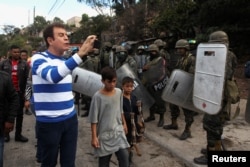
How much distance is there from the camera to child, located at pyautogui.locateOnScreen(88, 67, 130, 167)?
123 inches

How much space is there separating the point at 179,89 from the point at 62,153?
6.16 ft

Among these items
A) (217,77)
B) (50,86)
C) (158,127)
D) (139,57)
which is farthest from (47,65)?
(139,57)

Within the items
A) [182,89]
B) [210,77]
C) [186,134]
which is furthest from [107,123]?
[186,134]

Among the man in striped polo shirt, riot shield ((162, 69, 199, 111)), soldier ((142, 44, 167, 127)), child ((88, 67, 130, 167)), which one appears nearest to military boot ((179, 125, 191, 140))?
soldier ((142, 44, 167, 127))

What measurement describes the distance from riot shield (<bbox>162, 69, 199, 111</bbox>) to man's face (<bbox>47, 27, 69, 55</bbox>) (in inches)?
74.6

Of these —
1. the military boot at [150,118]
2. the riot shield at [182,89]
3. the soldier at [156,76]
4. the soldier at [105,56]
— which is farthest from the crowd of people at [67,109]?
the soldier at [105,56]

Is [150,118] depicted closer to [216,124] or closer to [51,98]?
[216,124]

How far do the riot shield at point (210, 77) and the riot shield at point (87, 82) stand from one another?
226 centimetres

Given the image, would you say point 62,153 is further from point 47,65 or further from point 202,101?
point 202,101

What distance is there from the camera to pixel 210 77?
3.12 meters

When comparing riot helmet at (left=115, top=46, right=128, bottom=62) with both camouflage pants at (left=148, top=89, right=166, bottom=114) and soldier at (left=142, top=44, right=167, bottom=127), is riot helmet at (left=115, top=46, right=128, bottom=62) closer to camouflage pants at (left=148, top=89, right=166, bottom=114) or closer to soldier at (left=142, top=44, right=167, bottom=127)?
soldier at (left=142, top=44, right=167, bottom=127)

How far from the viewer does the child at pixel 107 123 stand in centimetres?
313

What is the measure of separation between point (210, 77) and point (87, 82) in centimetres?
Result: 272

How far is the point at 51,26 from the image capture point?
8.55 feet
